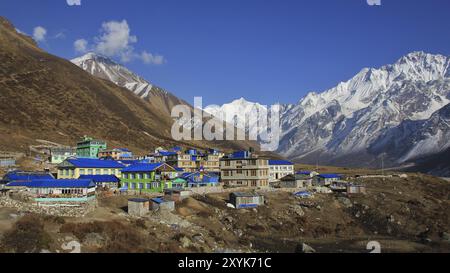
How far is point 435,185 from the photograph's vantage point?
137 m

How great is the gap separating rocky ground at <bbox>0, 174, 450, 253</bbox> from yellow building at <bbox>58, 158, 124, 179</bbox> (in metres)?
18.5

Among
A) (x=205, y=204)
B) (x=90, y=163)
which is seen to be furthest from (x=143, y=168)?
(x=205, y=204)

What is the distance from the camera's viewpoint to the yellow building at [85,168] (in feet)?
286

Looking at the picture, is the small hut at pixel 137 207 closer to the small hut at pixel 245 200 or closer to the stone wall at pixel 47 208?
the stone wall at pixel 47 208

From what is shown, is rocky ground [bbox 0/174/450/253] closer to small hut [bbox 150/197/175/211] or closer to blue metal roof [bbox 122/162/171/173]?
small hut [bbox 150/197/175/211]

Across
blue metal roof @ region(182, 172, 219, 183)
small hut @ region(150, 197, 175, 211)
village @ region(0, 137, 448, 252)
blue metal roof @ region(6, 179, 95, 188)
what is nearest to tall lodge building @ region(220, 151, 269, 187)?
village @ region(0, 137, 448, 252)

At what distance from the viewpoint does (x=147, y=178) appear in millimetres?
85062

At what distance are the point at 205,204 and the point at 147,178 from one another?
14.0 m

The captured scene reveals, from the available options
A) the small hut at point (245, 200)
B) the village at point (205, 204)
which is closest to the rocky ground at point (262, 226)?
the village at point (205, 204)

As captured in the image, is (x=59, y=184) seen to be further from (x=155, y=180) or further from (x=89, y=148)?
(x=89, y=148)

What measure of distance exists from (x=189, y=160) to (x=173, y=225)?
57961 mm

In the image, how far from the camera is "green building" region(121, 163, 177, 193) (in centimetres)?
8450

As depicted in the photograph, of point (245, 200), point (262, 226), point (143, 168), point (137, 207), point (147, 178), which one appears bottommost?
point (262, 226)
